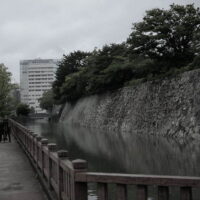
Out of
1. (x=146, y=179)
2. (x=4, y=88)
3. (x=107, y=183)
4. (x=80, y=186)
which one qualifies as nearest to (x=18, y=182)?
(x=80, y=186)

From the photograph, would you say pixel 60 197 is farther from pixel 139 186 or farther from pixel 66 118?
pixel 66 118

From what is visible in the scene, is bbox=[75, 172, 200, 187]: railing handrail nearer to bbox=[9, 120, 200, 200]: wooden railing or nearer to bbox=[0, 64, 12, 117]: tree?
bbox=[9, 120, 200, 200]: wooden railing

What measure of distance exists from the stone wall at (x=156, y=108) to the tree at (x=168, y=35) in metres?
2.35

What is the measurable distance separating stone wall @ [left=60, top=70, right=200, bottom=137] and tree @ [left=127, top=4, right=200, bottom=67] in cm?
235

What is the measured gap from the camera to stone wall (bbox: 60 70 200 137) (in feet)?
77.4

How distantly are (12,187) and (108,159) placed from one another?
710 cm

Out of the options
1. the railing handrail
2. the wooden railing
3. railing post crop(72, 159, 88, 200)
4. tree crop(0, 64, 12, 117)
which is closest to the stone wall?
tree crop(0, 64, 12, 117)

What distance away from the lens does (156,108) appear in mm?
29266

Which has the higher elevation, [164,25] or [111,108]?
[164,25]

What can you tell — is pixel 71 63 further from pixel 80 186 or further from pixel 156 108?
pixel 80 186

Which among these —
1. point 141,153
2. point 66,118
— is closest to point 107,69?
point 141,153

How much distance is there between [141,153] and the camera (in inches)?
667

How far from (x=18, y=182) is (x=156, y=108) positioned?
828 inches

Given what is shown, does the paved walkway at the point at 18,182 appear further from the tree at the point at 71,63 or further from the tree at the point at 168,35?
the tree at the point at 71,63
